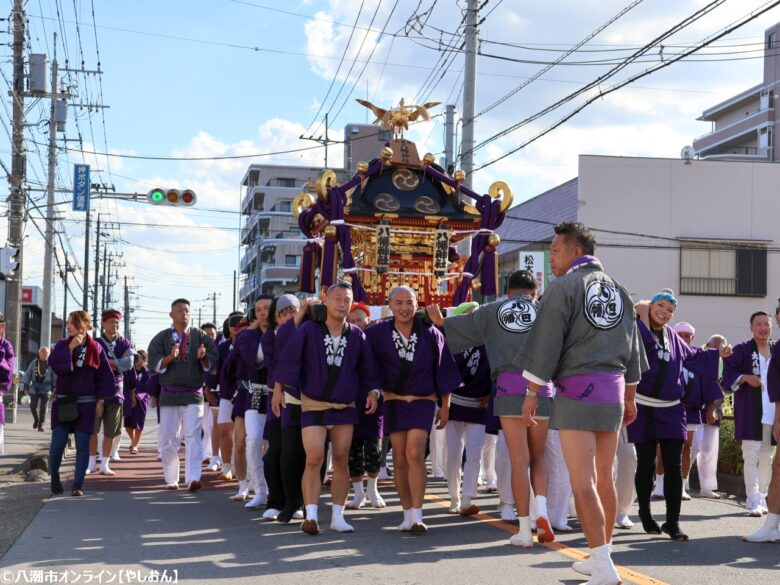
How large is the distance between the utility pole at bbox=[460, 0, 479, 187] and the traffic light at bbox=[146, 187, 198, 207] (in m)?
7.31

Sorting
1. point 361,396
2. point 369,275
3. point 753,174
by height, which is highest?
point 753,174

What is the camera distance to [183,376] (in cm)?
1162

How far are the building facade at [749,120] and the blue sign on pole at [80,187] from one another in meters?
35.9

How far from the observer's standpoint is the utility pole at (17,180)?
2645 centimetres

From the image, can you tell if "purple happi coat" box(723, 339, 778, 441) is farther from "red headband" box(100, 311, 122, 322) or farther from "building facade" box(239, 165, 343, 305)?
"building facade" box(239, 165, 343, 305)

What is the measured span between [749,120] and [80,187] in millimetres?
42782

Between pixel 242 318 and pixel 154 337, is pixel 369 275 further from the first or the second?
pixel 154 337

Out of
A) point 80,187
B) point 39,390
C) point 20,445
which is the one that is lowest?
point 20,445

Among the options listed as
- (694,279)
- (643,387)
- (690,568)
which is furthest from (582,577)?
(694,279)

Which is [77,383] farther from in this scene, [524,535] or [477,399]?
[524,535]

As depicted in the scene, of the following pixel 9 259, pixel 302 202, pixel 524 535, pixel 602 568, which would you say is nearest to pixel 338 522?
pixel 524 535

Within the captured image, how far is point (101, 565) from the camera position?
6.80 m

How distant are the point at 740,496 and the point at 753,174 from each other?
23458 millimetres

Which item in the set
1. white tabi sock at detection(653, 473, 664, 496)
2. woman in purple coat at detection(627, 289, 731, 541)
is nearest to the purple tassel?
white tabi sock at detection(653, 473, 664, 496)
